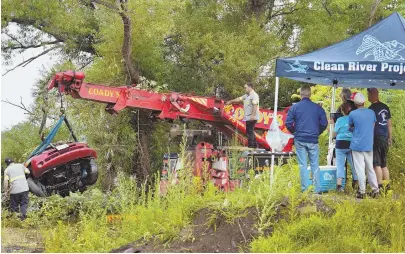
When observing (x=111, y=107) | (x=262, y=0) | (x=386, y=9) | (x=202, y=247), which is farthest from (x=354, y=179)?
(x=386, y=9)

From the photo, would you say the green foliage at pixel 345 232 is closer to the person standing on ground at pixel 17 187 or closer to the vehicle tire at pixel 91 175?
the vehicle tire at pixel 91 175

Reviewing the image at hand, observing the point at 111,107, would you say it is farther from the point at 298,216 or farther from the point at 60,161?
the point at 298,216

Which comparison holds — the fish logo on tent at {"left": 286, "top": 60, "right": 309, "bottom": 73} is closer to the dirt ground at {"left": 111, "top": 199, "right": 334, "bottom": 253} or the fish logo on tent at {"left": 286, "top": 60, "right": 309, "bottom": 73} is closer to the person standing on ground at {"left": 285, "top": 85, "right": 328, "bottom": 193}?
the person standing on ground at {"left": 285, "top": 85, "right": 328, "bottom": 193}

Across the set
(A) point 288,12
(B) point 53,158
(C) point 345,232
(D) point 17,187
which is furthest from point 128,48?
(C) point 345,232

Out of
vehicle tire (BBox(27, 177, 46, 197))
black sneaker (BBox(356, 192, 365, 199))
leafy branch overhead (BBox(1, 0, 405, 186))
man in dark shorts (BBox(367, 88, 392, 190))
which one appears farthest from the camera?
leafy branch overhead (BBox(1, 0, 405, 186))

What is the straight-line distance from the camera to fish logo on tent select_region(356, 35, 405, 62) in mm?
10922

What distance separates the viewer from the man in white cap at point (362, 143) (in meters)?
10.6

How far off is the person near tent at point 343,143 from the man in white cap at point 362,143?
55 centimetres

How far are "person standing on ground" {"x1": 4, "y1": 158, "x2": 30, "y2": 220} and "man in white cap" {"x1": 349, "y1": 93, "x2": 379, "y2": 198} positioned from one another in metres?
7.38

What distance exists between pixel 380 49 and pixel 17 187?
812 cm

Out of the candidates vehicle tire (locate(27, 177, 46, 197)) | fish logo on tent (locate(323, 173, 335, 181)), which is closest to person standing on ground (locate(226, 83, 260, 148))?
fish logo on tent (locate(323, 173, 335, 181))

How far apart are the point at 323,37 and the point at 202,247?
1896 cm

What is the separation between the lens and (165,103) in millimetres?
16719

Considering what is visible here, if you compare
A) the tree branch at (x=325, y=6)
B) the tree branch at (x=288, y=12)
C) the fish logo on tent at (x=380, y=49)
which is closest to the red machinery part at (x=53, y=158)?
the fish logo on tent at (x=380, y=49)
